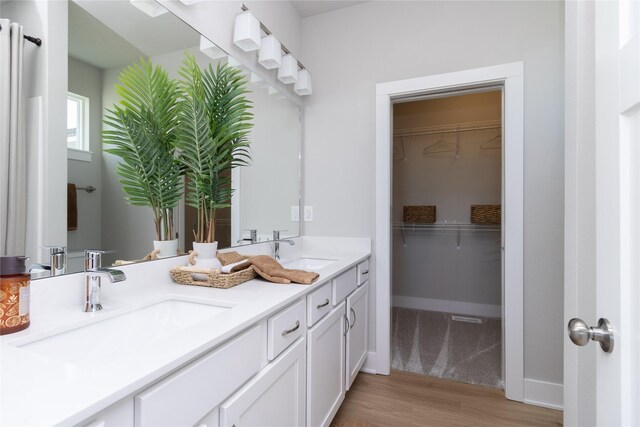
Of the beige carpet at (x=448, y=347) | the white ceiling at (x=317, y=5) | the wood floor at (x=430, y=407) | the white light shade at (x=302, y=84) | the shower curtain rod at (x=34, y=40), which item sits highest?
the white ceiling at (x=317, y=5)

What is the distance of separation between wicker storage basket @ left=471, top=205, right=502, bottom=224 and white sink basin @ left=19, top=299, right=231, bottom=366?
2.99 m

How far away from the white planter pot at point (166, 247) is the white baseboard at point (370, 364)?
155 cm

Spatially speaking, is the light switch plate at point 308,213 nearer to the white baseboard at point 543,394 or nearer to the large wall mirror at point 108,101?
the large wall mirror at point 108,101

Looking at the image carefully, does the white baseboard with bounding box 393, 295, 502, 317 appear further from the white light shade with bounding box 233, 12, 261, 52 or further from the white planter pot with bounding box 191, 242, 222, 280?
the white light shade with bounding box 233, 12, 261, 52

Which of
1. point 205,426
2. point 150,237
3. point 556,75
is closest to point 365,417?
point 205,426

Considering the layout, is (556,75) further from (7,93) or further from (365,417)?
(7,93)

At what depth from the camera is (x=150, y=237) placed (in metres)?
Answer: 1.25

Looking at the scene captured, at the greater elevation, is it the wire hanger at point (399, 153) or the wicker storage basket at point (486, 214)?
the wire hanger at point (399, 153)

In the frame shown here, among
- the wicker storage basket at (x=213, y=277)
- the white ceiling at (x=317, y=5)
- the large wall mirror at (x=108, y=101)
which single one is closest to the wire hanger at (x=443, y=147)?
the white ceiling at (x=317, y=5)

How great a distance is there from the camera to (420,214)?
355cm

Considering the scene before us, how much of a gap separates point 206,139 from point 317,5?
1.72 meters

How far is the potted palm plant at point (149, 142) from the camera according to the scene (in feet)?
3.67

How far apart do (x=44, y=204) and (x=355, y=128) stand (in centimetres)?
185

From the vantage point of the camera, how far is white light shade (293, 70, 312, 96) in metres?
2.30
